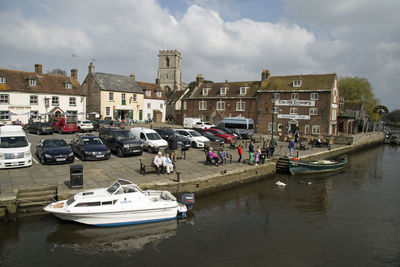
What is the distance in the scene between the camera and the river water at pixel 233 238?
862 cm

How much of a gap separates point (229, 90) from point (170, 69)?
139 feet

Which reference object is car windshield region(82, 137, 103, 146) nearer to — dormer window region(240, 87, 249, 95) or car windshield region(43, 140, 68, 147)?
car windshield region(43, 140, 68, 147)

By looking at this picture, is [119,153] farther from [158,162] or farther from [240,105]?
[240,105]

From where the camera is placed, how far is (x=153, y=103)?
54.9 m

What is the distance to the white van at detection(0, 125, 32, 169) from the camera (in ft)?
46.6

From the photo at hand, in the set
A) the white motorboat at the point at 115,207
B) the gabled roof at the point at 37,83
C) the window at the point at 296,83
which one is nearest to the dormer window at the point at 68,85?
the gabled roof at the point at 37,83

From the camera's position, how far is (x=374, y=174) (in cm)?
2331

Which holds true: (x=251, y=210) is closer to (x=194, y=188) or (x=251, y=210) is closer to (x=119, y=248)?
(x=194, y=188)

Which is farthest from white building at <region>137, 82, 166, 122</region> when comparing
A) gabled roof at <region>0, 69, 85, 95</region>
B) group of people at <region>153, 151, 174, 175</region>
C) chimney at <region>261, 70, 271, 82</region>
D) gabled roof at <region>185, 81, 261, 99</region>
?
group of people at <region>153, 151, 174, 175</region>

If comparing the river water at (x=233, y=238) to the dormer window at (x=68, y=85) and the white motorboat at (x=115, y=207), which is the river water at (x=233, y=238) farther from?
the dormer window at (x=68, y=85)

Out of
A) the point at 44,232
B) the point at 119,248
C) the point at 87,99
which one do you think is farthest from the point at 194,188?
the point at 87,99

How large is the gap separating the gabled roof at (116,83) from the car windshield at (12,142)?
3177 centimetres

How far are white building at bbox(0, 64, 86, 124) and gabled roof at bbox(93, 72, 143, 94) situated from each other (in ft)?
13.6

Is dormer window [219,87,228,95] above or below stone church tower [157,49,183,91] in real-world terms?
below
